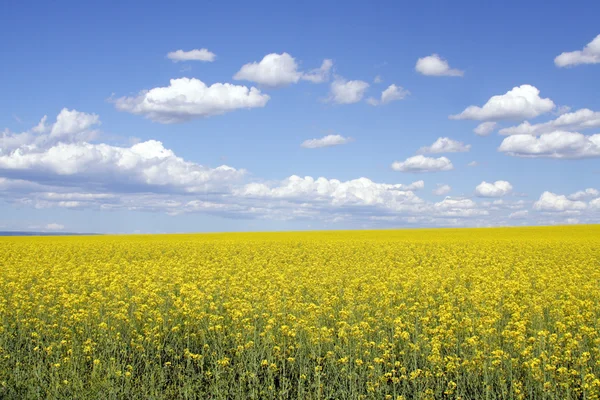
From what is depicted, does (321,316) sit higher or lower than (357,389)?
higher

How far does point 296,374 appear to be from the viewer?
9.85 meters

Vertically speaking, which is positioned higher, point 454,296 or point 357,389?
point 454,296

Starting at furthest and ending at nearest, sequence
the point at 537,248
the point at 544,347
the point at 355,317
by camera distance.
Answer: the point at 537,248 < the point at 355,317 < the point at 544,347

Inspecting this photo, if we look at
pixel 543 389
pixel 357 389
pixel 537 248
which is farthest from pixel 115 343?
pixel 537 248

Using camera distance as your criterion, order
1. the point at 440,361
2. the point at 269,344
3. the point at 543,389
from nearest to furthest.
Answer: the point at 543,389 < the point at 440,361 < the point at 269,344

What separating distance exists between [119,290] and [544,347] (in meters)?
10.4

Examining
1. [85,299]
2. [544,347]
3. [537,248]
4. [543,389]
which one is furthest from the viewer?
[537,248]

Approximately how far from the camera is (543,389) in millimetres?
7953

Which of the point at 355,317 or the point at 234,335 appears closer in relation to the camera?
the point at 234,335

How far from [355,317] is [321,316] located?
2.48 feet

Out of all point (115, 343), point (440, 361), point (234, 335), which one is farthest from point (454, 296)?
point (115, 343)

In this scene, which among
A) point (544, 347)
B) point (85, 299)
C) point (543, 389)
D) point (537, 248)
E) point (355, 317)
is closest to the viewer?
point (543, 389)

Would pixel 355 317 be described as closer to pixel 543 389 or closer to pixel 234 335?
pixel 234 335

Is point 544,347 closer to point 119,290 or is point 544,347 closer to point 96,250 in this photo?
point 119,290
